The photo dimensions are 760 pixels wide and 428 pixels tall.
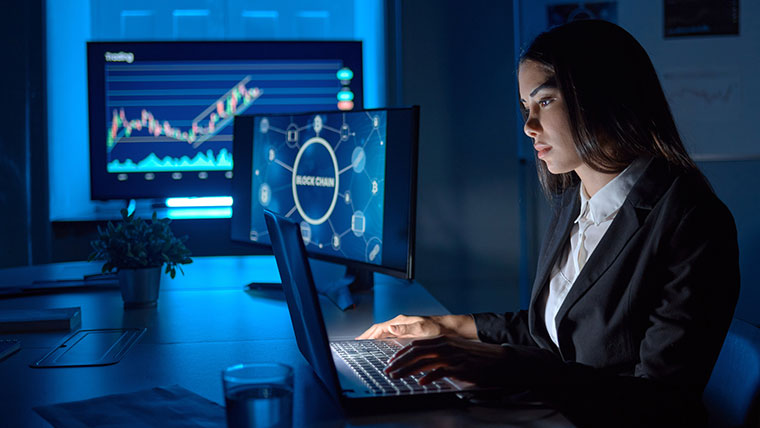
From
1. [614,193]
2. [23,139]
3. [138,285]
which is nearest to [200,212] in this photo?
[23,139]

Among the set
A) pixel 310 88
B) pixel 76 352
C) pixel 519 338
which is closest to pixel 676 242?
pixel 519 338

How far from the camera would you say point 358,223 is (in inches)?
65.8

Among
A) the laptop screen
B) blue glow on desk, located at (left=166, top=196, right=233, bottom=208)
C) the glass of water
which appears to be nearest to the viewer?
the glass of water

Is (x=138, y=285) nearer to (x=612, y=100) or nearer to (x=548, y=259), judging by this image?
(x=548, y=259)

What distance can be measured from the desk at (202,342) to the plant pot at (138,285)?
0.12ft

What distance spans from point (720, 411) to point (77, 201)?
304 cm

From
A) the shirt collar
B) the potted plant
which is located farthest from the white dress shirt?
the potted plant

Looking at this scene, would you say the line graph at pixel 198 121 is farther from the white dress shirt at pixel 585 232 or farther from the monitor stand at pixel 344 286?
the white dress shirt at pixel 585 232

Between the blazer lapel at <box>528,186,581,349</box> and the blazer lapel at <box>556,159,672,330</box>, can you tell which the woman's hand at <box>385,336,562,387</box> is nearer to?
the blazer lapel at <box>556,159,672,330</box>

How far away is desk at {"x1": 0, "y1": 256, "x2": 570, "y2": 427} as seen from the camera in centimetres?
86

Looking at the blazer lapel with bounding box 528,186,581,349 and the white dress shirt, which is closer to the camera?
the white dress shirt

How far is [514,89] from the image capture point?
117 inches

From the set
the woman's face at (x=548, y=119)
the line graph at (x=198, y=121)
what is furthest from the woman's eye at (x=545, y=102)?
the line graph at (x=198, y=121)

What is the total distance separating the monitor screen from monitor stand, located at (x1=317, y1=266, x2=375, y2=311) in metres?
0.08
